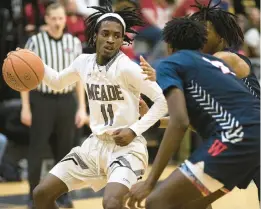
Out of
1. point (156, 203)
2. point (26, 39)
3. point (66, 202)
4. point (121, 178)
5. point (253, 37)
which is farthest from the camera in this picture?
point (253, 37)

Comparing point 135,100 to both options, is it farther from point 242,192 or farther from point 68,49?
point 242,192

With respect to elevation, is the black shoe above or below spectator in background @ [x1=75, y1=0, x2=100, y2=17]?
below

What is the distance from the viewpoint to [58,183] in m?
5.69

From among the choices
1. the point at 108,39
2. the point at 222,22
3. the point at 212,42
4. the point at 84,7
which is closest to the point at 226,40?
the point at 222,22

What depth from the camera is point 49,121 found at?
8422mm

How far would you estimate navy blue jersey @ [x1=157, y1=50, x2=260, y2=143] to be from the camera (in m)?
4.56

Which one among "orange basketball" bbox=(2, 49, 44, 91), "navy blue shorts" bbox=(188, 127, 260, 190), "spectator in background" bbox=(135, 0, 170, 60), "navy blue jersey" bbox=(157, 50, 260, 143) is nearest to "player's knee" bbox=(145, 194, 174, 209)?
"navy blue shorts" bbox=(188, 127, 260, 190)

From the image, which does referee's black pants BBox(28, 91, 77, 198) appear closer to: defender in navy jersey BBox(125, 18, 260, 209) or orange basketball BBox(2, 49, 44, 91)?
orange basketball BBox(2, 49, 44, 91)

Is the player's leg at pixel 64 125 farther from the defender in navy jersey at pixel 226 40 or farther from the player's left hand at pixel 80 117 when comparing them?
the defender in navy jersey at pixel 226 40

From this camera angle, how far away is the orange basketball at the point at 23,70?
6.02 meters

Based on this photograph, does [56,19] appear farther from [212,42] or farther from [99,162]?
[212,42]

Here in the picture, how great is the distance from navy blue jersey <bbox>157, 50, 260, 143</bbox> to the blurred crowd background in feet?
15.7

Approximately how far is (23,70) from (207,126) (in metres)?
1.94

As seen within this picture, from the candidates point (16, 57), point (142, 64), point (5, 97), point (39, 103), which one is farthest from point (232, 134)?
point (5, 97)
